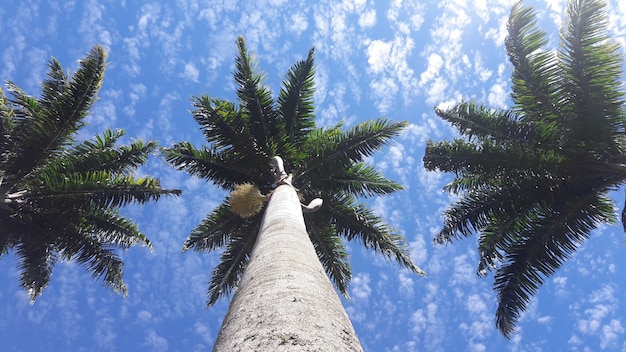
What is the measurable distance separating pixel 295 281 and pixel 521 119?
1065 centimetres

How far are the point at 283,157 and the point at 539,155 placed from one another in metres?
6.45

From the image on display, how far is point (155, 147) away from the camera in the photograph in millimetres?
16422

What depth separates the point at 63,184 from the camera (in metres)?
13.6

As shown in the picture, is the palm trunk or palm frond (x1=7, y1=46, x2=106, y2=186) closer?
the palm trunk

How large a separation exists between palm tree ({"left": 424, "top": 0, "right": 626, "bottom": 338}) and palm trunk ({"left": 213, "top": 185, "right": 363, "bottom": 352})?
8185mm

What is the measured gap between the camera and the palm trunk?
11.9ft

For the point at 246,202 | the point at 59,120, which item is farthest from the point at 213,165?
the point at 59,120

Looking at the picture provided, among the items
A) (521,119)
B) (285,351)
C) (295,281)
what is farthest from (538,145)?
(285,351)

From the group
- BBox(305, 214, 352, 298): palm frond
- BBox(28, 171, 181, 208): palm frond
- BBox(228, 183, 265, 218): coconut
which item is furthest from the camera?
BBox(305, 214, 352, 298): palm frond

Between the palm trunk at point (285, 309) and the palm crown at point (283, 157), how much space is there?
26.8 ft

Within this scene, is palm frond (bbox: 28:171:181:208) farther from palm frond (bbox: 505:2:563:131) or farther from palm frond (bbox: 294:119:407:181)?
palm frond (bbox: 505:2:563:131)

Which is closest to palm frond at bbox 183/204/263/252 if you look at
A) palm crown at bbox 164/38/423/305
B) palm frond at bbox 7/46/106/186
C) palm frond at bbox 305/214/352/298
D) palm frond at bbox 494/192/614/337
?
palm crown at bbox 164/38/423/305

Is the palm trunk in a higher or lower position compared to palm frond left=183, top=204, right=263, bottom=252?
lower

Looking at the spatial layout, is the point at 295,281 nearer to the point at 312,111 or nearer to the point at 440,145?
the point at 440,145
